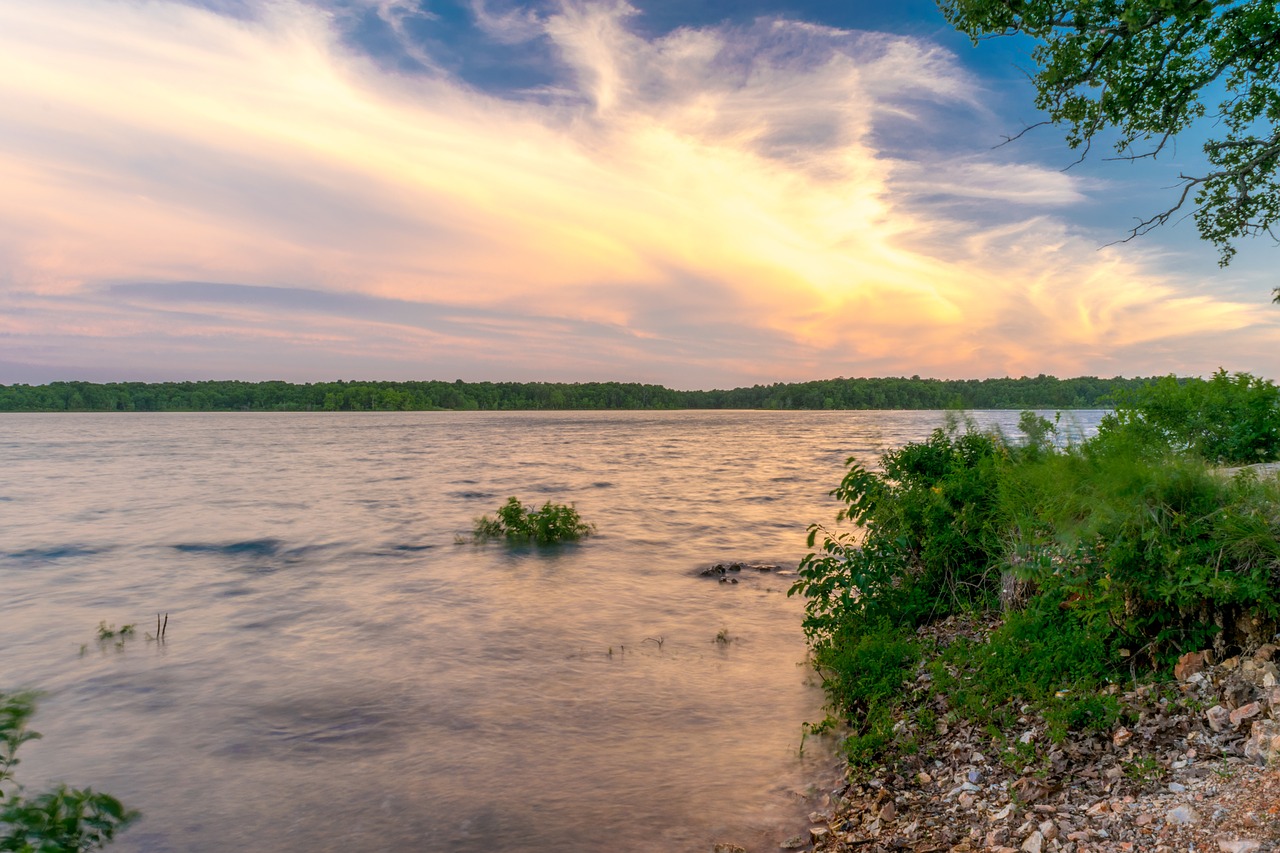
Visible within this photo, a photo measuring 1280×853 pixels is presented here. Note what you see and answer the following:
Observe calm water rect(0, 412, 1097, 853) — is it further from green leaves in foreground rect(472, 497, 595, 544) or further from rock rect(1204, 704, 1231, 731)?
rock rect(1204, 704, 1231, 731)

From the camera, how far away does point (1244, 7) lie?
37.7ft

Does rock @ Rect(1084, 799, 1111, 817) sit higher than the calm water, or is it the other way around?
rock @ Rect(1084, 799, 1111, 817)

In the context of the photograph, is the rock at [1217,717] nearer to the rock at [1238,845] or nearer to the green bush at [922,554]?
the rock at [1238,845]

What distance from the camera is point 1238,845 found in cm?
416

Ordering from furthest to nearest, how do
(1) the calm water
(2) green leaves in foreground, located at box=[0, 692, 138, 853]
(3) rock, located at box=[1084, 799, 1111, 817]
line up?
(1) the calm water → (3) rock, located at box=[1084, 799, 1111, 817] → (2) green leaves in foreground, located at box=[0, 692, 138, 853]

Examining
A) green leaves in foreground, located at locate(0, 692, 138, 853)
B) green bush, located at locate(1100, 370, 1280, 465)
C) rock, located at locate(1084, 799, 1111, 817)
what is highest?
green bush, located at locate(1100, 370, 1280, 465)

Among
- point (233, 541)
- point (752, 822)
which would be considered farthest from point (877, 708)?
point (233, 541)

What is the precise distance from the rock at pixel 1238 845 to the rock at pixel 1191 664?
2187 mm

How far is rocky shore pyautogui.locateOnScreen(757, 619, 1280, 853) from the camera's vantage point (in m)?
4.63

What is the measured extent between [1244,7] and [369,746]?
16427mm

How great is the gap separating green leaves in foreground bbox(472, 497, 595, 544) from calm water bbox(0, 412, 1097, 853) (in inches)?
38.8

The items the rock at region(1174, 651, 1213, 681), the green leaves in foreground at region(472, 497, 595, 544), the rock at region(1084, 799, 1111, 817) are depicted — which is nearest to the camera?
the rock at region(1084, 799, 1111, 817)

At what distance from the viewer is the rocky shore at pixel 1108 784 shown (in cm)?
463

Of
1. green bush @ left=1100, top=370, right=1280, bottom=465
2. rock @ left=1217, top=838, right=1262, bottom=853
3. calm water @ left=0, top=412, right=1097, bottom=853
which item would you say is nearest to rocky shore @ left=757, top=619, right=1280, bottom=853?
rock @ left=1217, top=838, right=1262, bottom=853
